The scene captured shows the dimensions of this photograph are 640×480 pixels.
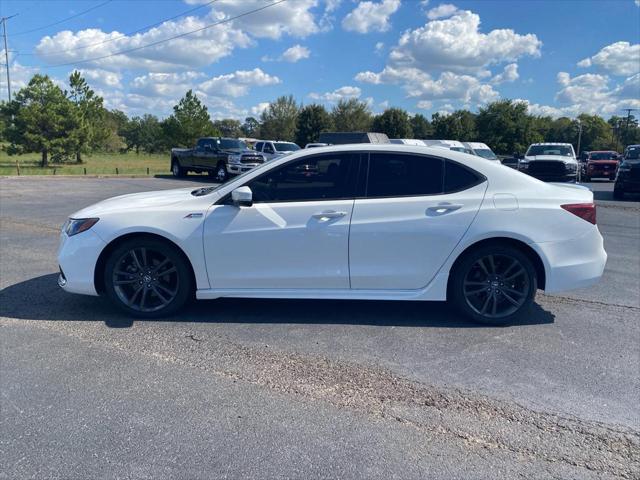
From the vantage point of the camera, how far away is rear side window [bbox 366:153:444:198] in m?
4.59

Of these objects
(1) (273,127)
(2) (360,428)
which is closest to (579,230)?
(2) (360,428)

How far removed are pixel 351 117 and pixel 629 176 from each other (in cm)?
5352

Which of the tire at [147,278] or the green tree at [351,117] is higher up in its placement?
the green tree at [351,117]

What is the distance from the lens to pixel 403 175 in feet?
15.2

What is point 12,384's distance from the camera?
346 centimetres

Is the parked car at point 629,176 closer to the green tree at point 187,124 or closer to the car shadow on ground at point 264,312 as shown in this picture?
the car shadow on ground at point 264,312

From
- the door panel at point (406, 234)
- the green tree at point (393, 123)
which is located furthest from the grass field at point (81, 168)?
the green tree at point (393, 123)

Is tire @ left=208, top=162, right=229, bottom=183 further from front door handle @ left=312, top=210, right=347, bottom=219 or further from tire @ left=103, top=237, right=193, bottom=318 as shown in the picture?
front door handle @ left=312, top=210, right=347, bottom=219

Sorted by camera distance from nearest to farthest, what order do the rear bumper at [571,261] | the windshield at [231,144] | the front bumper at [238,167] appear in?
the rear bumper at [571,261] → the front bumper at [238,167] → the windshield at [231,144]

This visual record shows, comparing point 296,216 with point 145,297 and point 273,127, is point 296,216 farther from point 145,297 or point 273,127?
point 273,127

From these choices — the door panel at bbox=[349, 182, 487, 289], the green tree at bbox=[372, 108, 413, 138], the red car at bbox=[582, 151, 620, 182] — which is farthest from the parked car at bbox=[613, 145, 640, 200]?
the green tree at bbox=[372, 108, 413, 138]

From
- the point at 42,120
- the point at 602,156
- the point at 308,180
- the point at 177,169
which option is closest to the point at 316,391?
the point at 308,180

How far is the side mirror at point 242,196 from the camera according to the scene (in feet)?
14.5

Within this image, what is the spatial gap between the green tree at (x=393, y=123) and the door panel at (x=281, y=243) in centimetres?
6323
